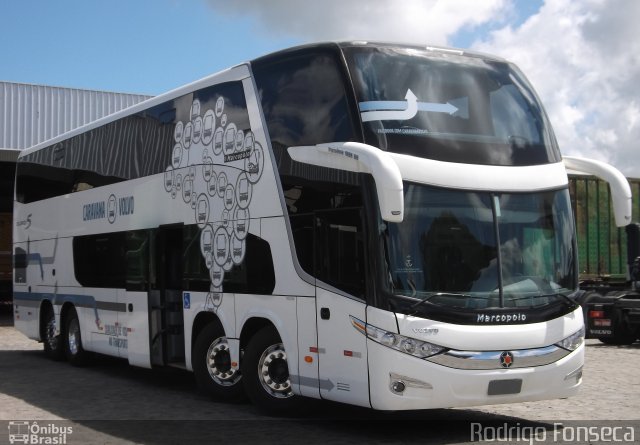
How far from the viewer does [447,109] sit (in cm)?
987

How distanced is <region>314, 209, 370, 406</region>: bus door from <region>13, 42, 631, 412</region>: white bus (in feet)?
0.07

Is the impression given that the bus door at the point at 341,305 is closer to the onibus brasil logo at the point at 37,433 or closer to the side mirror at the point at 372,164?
the side mirror at the point at 372,164

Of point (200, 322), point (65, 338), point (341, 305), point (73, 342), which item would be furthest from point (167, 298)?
point (65, 338)

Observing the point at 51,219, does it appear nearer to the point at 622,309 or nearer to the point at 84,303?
the point at 84,303

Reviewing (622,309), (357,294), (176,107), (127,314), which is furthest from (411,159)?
(622,309)

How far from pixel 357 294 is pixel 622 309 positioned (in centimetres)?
1253

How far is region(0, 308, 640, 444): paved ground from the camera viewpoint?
979 centimetres

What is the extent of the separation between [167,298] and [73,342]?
169 inches

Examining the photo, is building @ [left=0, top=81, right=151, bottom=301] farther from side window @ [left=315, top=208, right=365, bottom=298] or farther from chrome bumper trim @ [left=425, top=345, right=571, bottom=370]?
chrome bumper trim @ [left=425, top=345, right=571, bottom=370]

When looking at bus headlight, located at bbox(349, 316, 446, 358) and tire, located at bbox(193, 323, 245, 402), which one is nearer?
bus headlight, located at bbox(349, 316, 446, 358)

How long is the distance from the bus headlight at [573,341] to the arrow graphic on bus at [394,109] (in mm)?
2605

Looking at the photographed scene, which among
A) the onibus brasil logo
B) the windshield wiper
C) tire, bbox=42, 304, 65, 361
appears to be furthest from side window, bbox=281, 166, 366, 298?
tire, bbox=42, 304, 65, 361

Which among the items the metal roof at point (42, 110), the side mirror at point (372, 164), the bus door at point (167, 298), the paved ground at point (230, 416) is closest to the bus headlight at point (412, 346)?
the paved ground at point (230, 416)

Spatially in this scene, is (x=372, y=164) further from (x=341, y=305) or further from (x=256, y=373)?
(x=256, y=373)
